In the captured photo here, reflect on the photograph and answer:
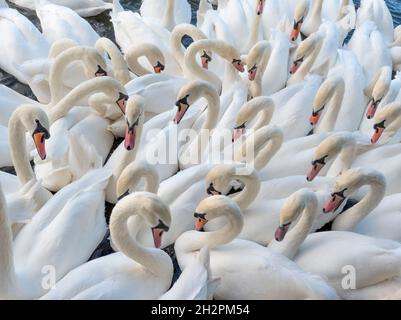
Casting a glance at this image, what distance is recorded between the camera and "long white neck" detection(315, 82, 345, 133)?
18.4 feet

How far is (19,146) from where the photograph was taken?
4.60 m

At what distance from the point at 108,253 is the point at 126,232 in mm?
699

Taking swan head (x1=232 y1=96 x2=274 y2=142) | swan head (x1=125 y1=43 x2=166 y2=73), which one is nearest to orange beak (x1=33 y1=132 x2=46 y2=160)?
swan head (x1=232 y1=96 x2=274 y2=142)

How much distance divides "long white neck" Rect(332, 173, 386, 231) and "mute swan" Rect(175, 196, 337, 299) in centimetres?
83

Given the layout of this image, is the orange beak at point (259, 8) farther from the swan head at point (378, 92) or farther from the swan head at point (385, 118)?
the swan head at point (385, 118)

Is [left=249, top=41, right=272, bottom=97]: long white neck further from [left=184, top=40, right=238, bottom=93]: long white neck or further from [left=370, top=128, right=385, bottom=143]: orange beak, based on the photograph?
[left=370, top=128, right=385, bottom=143]: orange beak

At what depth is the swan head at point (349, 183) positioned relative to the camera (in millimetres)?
4527

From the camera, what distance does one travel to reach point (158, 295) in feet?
13.7

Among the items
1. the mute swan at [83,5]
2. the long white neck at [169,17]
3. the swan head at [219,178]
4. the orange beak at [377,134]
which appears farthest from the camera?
the mute swan at [83,5]

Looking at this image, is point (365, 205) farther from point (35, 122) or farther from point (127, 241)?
point (35, 122)

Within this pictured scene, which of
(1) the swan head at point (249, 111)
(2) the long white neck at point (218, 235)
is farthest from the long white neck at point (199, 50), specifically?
(2) the long white neck at point (218, 235)

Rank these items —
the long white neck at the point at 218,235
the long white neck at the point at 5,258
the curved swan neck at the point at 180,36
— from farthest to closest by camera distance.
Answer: the curved swan neck at the point at 180,36
the long white neck at the point at 218,235
the long white neck at the point at 5,258

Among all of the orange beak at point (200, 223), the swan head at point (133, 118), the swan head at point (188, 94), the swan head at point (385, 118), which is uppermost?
the swan head at point (188, 94)

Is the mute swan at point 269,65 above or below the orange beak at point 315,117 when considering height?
above
